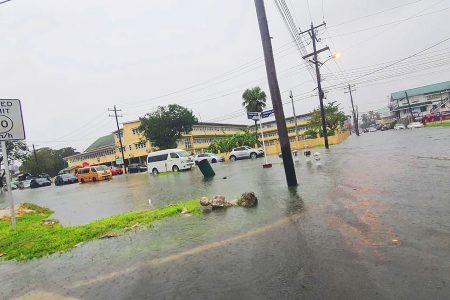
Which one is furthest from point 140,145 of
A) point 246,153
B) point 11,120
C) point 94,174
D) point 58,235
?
point 58,235

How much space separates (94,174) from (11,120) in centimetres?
3185

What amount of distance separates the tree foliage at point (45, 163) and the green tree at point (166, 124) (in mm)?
43093

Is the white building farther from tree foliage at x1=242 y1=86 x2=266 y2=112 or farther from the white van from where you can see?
the white van

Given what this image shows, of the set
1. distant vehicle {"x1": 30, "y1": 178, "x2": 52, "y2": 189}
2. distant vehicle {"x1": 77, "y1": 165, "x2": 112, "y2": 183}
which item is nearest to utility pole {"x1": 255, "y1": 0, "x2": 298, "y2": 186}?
distant vehicle {"x1": 77, "y1": 165, "x2": 112, "y2": 183}

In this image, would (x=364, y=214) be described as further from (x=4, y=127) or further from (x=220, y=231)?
(x=4, y=127)

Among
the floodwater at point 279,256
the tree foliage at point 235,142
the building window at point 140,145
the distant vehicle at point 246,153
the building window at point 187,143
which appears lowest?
the floodwater at point 279,256

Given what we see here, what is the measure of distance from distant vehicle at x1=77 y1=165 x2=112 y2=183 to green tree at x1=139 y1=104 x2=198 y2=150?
76.8 ft

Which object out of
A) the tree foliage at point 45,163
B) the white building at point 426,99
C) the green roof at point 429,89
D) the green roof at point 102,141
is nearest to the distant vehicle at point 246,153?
the white building at point 426,99

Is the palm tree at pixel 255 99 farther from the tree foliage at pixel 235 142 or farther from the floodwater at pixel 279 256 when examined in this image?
the floodwater at pixel 279 256

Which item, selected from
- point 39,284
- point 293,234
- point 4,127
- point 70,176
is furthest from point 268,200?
point 70,176

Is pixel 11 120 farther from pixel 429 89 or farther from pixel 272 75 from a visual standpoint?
pixel 429 89

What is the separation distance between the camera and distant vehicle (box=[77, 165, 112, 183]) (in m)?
39.4

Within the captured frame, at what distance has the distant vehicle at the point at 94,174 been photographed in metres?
39.4

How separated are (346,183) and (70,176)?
44326 mm
